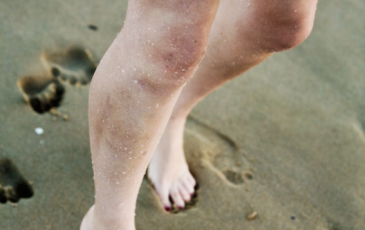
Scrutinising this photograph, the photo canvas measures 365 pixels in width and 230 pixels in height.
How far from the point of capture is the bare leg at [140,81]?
0.71m

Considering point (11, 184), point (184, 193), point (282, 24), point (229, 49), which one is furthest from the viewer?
point (184, 193)

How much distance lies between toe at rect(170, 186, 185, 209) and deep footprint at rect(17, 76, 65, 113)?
1.84 ft

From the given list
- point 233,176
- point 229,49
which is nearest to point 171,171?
point 233,176

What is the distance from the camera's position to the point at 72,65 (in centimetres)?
171

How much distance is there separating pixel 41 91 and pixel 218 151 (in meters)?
0.73

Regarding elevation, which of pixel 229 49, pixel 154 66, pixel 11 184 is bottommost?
pixel 11 184

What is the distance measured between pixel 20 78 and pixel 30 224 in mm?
627

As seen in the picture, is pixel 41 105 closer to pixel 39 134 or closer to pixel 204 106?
pixel 39 134

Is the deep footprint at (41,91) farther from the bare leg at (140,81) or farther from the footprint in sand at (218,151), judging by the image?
the bare leg at (140,81)

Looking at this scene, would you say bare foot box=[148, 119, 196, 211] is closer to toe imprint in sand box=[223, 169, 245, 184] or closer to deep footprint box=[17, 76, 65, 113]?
toe imprint in sand box=[223, 169, 245, 184]

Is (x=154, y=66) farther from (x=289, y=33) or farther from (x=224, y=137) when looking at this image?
(x=224, y=137)

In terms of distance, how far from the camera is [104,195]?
0.96 metres

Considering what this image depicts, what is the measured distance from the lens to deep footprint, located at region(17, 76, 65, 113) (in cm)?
154

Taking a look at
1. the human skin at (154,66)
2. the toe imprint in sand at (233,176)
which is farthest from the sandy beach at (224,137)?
the human skin at (154,66)
